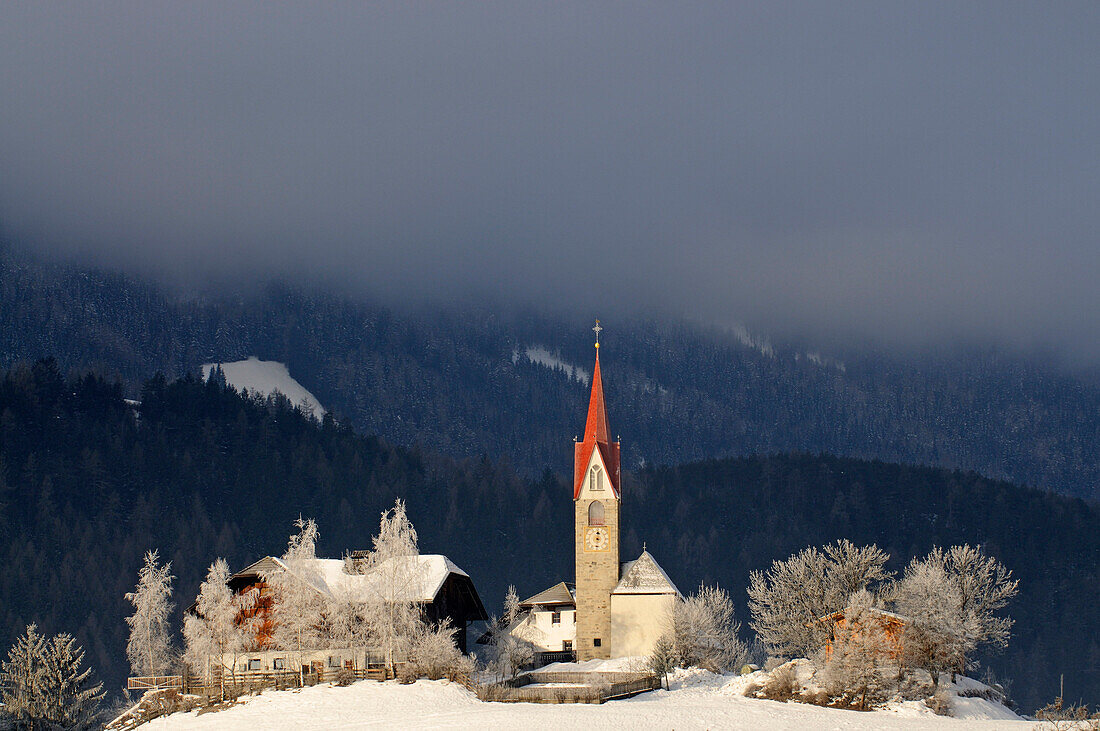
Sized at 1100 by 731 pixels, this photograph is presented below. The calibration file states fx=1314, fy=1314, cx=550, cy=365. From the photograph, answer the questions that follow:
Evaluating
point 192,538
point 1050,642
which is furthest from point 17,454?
point 1050,642

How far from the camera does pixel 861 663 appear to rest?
6250 cm

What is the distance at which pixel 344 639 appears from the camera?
71312 mm

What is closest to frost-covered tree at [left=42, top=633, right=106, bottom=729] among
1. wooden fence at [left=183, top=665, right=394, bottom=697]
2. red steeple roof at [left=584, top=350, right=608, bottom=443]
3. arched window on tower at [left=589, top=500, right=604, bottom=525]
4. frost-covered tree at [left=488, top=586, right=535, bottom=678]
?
wooden fence at [left=183, top=665, right=394, bottom=697]

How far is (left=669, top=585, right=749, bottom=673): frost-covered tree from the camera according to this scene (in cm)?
7806

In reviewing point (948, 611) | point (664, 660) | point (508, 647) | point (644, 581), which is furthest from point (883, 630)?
point (644, 581)

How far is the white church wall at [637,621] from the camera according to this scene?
295 feet

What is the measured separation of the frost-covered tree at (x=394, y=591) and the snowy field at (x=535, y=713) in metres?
3.54

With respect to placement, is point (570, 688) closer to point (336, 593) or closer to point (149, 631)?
point (336, 593)

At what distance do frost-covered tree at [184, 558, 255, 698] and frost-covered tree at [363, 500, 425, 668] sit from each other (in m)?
8.11

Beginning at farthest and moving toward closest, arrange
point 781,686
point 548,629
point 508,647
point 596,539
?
point 548,629 → point 596,539 → point 508,647 → point 781,686

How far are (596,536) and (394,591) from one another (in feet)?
91.2

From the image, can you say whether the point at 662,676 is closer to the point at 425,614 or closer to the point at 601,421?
the point at 425,614

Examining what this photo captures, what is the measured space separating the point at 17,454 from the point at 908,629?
161 m

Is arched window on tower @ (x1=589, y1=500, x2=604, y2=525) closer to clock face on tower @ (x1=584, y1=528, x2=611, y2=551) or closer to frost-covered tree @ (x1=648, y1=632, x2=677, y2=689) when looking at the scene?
clock face on tower @ (x1=584, y1=528, x2=611, y2=551)
